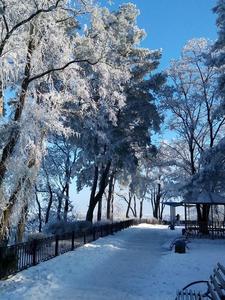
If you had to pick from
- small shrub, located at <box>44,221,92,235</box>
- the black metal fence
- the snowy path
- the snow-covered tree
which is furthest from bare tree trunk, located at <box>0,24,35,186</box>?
the snow-covered tree

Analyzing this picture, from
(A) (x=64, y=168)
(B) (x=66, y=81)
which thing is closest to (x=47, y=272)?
(B) (x=66, y=81)

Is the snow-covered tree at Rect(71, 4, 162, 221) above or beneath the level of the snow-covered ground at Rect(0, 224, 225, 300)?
above

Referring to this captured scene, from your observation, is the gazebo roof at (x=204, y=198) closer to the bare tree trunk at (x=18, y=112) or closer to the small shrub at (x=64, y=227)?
the small shrub at (x=64, y=227)

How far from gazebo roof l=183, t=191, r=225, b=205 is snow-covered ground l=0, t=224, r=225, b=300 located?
994 cm

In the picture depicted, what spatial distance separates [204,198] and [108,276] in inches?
689

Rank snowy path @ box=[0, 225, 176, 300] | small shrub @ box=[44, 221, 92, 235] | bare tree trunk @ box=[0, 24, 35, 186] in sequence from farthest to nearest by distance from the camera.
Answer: small shrub @ box=[44, 221, 92, 235]
bare tree trunk @ box=[0, 24, 35, 186]
snowy path @ box=[0, 225, 176, 300]

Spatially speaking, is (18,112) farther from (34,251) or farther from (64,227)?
(64,227)

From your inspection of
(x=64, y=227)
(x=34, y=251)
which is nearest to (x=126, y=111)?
(x=64, y=227)

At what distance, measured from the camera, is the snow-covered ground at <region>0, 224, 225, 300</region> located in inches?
402

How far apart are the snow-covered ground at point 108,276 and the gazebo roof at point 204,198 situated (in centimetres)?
994

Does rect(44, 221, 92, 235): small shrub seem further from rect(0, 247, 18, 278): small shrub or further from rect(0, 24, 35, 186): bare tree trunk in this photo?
rect(0, 24, 35, 186): bare tree trunk

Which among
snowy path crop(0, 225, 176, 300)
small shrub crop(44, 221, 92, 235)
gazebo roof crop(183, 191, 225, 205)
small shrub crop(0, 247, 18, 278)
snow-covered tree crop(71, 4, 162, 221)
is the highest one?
snow-covered tree crop(71, 4, 162, 221)

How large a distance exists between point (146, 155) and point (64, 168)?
26.8ft

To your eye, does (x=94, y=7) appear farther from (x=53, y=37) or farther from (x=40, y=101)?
(x=40, y=101)
